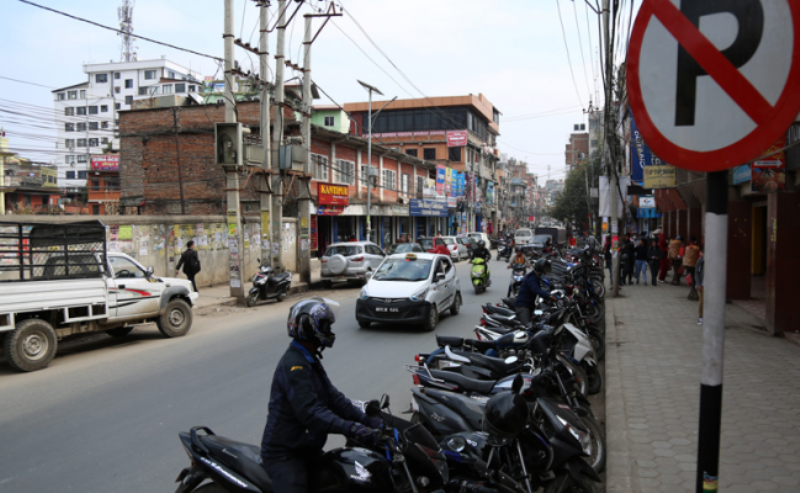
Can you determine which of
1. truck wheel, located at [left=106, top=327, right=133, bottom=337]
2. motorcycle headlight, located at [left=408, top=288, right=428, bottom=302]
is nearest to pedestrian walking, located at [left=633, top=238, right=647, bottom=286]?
motorcycle headlight, located at [left=408, top=288, right=428, bottom=302]

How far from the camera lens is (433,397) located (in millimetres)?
5004

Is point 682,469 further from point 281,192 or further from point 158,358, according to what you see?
point 281,192

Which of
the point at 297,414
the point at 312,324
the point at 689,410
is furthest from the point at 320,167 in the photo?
the point at 297,414

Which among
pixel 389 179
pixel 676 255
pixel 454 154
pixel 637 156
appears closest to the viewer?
pixel 637 156

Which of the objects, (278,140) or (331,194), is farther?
(331,194)

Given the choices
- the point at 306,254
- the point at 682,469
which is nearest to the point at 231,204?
the point at 306,254

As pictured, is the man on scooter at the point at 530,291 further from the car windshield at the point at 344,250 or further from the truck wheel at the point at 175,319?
the car windshield at the point at 344,250

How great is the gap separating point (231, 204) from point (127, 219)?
329 centimetres

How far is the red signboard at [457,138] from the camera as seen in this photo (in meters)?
59.6

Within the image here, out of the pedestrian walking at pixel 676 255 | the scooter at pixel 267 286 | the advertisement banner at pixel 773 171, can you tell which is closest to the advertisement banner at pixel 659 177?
the pedestrian walking at pixel 676 255

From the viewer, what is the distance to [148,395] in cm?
727

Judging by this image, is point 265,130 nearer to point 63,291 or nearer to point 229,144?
point 229,144

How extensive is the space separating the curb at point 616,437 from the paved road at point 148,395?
247 cm

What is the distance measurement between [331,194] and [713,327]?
29.1 metres
